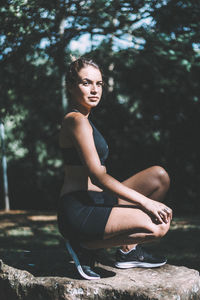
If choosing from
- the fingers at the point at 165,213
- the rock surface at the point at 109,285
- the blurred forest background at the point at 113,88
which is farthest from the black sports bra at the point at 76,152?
the blurred forest background at the point at 113,88

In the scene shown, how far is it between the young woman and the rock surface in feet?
0.44

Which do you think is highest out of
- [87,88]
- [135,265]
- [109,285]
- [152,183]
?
[87,88]

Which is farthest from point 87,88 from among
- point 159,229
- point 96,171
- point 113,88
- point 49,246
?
point 113,88

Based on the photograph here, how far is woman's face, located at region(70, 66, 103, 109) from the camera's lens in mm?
2709

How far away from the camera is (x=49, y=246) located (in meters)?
5.82

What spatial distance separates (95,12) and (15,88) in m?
1.82

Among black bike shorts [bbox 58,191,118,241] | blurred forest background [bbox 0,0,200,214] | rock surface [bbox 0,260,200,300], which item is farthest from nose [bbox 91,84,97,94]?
blurred forest background [bbox 0,0,200,214]

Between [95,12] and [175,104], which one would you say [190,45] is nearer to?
[95,12]

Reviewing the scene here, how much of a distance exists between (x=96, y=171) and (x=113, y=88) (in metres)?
5.49

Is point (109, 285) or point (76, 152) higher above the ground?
point (76, 152)

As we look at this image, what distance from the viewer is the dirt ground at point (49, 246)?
10.6 feet

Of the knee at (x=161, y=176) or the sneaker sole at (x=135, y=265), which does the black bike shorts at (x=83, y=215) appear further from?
the sneaker sole at (x=135, y=265)

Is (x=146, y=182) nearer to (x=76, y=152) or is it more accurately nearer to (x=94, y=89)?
(x=76, y=152)

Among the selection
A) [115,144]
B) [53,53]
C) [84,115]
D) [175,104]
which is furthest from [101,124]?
[84,115]
